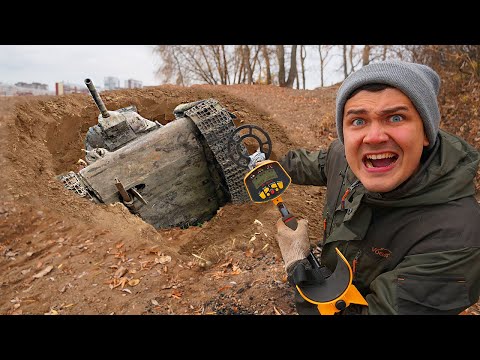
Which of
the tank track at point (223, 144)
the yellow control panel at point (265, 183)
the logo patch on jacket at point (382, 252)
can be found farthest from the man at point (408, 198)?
the tank track at point (223, 144)

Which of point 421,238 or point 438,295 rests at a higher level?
point 421,238

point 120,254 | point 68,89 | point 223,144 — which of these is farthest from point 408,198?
point 68,89

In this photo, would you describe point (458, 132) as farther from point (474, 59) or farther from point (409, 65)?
point (409, 65)

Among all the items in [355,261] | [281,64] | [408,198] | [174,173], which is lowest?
[281,64]

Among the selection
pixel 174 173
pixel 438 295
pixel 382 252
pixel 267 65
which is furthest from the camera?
pixel 267 65

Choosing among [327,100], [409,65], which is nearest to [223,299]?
[409,65]

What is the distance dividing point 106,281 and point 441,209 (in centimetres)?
286

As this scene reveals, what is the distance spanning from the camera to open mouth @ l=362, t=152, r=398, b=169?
5.84 feet

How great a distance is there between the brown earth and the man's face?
1.42 m

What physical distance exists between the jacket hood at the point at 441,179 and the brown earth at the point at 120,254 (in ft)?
4.60

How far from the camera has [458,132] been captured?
6.66 m

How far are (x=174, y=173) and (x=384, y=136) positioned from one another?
4245 mm

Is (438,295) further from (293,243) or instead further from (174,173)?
(174,173)

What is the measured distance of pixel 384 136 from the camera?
1716mm
